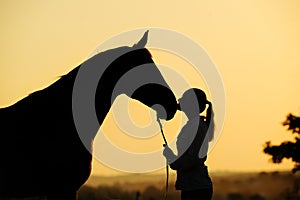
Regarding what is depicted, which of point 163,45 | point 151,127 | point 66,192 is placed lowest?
point 66,192

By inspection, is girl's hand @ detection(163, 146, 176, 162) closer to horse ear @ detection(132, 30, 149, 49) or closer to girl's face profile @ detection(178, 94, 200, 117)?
girl's face profile @ detection(178, 94, 200, 117)

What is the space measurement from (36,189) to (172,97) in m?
1.79

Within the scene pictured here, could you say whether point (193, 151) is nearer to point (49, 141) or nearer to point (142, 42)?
point (49, 141)

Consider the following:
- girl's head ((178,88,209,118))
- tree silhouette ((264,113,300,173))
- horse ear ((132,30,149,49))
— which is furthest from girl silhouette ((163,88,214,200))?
tree silhouette ((264,113,300,173))

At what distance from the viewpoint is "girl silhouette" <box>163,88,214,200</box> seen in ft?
23.0

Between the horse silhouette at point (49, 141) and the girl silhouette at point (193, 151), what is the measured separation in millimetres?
806

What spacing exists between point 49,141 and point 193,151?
5.13 ft

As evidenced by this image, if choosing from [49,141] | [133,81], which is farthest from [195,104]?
[49,141]

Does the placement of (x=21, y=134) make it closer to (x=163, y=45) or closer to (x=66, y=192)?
(x=66, y=192)

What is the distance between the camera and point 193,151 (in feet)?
23.0

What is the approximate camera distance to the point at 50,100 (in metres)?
7.57

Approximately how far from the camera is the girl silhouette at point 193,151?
701 centimetres

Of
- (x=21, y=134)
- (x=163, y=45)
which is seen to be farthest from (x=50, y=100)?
(x=163, y=45)

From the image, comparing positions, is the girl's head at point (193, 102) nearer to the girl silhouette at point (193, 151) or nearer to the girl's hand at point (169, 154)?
the girl silhouette at point (193, 151)
